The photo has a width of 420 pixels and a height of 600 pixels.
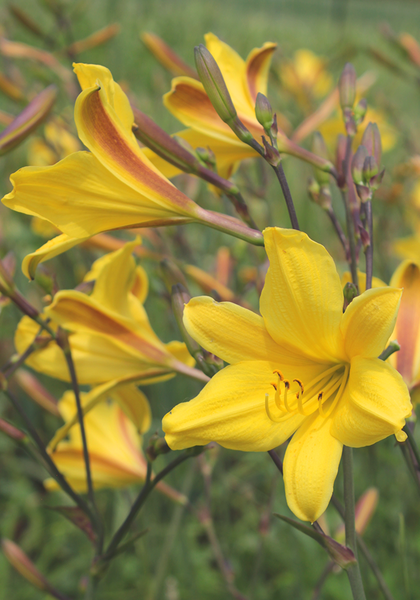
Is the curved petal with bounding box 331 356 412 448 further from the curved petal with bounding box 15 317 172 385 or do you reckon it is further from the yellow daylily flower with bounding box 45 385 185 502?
the yellow daylily flower with bounding box 45 385 185 502

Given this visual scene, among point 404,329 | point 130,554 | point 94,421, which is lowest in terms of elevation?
point 130,554

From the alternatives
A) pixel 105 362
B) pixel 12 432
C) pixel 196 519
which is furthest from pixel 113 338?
pixel 196 519

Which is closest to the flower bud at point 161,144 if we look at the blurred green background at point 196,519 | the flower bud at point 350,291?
the flower bud at point 350,291

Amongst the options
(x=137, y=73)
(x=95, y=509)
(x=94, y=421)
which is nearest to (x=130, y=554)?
(x=94, y=421)

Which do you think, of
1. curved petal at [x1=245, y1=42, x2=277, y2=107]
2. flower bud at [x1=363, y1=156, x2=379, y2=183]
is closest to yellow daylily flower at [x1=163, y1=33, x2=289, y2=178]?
curved petal at [x1=245, y1=42, x2=277, y2=107]

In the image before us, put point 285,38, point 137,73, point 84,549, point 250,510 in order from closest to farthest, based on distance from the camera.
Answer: point 84,549 → point 250,510 → point 137,73 → point 285,38

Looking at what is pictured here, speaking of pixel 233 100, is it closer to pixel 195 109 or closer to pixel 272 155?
pixel 195 109

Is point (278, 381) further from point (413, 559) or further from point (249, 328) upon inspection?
point (413, 559)
